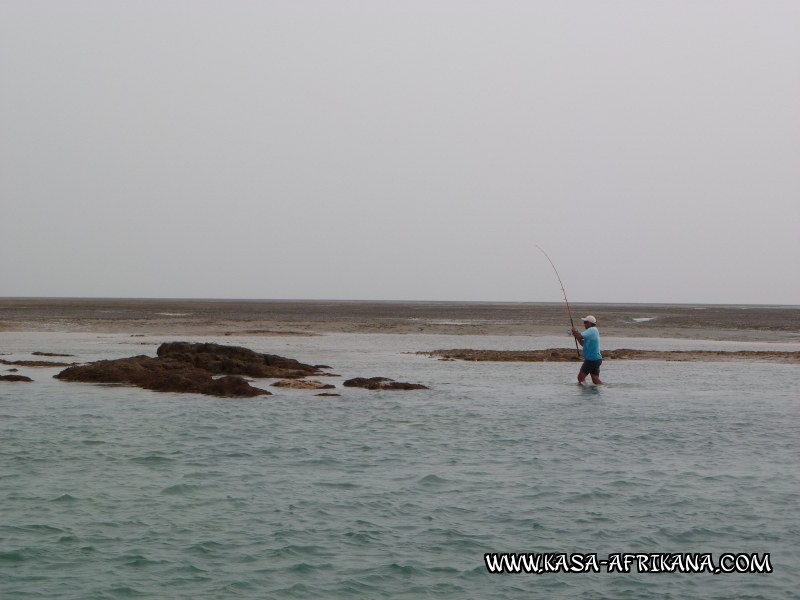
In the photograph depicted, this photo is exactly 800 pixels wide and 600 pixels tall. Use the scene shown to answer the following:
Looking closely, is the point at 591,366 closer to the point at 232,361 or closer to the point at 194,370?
the point at 232,361

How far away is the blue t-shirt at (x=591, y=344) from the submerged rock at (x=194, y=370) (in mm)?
8449

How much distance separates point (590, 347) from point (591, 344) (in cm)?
17

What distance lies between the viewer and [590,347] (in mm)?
24906

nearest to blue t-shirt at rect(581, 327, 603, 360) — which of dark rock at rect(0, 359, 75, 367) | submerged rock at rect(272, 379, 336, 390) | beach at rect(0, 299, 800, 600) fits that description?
beach at rect(0, 299, 800, 600)

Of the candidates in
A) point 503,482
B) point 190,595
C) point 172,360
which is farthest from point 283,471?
point 172,360

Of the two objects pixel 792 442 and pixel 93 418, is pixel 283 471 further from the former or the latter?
pixel 792 442

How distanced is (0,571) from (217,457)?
5.60 m

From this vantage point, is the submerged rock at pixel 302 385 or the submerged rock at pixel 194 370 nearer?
the submerged rock at pixel 194 370

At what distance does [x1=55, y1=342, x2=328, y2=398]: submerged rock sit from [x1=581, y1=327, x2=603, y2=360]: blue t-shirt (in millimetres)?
8449

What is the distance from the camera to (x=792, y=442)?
53.6ft

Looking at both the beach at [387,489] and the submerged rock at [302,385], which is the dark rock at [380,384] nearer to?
the beach at [387,489]

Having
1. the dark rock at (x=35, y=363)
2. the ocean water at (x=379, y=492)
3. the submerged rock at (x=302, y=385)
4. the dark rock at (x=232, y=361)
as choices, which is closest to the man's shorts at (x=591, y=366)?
the ocean water at (x=379, y=492)

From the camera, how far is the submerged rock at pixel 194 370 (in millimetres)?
23219

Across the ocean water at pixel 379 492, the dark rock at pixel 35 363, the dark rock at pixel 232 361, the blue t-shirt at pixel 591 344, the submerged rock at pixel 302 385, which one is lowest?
the ocean water at pixel 379 492
